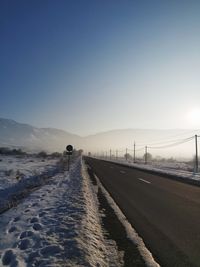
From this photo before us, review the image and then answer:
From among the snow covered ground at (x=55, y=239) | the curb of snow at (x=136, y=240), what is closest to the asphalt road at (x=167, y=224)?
the curb of snow at (x=136, y=240)

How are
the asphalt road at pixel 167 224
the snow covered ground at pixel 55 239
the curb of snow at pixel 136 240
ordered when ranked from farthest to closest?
the asphalt road at pixel 167 224 < the curb of snow at pixel 136 240 < the snow covered ground at pixel 55 239

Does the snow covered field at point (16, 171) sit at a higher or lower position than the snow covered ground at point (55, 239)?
higher

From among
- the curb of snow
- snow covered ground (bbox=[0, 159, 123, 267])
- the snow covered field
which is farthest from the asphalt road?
the snow covered field

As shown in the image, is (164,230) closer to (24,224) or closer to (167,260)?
(167,260)

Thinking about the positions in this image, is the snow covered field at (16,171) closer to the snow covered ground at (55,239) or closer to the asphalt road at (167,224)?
the asphalt road at (167,224)

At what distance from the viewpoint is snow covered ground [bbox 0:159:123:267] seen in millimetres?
4621

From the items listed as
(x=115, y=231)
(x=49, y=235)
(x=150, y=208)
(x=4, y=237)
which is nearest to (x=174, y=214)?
(x=150, y=208)

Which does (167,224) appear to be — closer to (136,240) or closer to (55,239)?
(136,240)

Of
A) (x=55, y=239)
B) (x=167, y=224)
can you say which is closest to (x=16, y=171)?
(x=167, y=224)

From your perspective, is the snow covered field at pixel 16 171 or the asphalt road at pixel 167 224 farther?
the snow covered field at pixel 16 171

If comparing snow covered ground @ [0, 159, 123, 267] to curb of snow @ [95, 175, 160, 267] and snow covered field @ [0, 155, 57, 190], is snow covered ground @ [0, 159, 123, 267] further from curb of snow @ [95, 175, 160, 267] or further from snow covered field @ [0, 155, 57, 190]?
snow covered field @ [0, 155, 57, 190]

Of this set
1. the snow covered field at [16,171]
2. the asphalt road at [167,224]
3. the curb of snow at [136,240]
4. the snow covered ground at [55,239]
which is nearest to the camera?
the snow covered ground at [55,239]

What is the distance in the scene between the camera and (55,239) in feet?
18.6

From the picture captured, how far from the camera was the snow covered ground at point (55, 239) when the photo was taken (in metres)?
4.62
